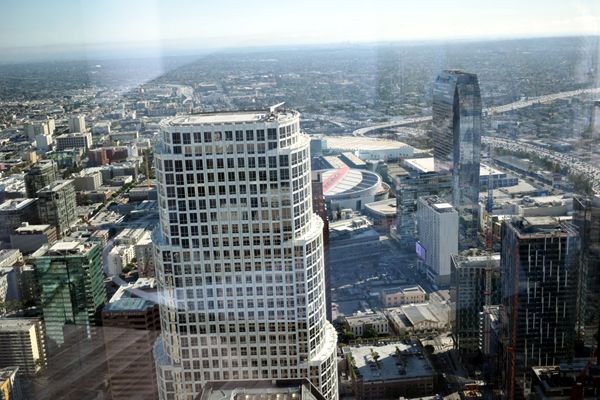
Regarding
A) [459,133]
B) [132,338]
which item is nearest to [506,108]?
[459,133]

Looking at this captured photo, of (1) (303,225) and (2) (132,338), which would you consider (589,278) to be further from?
(2) (132,338)

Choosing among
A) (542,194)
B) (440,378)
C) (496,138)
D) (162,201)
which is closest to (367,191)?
(496,138)

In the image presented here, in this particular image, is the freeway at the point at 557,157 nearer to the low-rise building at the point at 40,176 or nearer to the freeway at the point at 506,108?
the freeway at the point at 506,108

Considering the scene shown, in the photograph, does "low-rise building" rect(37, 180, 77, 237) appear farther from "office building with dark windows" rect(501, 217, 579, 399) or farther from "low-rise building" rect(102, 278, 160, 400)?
"office building with dark windows" rect(501, 217, 579, 399)

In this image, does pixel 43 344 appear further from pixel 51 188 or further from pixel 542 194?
pixel 542 194

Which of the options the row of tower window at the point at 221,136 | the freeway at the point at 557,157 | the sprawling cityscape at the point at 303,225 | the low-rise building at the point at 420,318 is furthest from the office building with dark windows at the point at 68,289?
the freeway at the point at 557,157

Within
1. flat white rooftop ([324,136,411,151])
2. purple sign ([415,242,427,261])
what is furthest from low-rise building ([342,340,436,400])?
flat white rooftop ([324,136,411,151])
